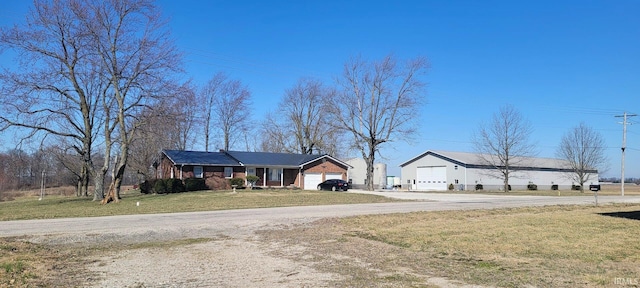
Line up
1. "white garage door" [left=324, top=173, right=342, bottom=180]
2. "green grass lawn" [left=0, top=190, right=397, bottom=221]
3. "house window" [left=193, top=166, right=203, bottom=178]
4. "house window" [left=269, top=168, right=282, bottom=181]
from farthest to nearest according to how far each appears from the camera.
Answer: "white garage door" [left=324, top=173, right=342, bottom=180] < "house window" [left=269, top=168, right=282, bottom=181] < "house window" [left=193, top=166, right=203, bottom=178] < "green grass lawn" [left=0, top=190, right=397, bottom=221]

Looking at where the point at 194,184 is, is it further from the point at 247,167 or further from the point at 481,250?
the point at 481,250

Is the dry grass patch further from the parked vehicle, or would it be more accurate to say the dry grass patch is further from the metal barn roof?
the metal barn roof

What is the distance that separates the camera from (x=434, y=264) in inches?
345

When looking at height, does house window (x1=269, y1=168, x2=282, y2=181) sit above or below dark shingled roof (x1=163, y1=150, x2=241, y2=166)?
below

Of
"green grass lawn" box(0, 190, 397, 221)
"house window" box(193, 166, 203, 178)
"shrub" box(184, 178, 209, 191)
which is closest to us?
"green grass lawn" box(0, 190, 397, 221)

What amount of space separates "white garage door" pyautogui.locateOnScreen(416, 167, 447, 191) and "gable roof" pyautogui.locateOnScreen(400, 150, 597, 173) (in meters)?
1.90

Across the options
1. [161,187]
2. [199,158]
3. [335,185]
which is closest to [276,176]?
[335,185]

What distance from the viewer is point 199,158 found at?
4700 centimetres

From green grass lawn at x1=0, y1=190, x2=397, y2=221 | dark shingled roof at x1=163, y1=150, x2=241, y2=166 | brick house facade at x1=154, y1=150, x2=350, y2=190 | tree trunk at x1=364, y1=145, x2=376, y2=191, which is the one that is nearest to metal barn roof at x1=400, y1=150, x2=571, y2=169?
tree trunk at x1=364, y1=145, x2=376, y2=191

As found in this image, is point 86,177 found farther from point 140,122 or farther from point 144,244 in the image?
point 144,244

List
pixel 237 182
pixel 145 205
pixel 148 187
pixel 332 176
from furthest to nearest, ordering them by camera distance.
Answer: pixel 332 176 < pixel 237 182 < pixel 148 187 < pixel 145 205

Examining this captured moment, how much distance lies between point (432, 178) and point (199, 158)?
33.6 meters

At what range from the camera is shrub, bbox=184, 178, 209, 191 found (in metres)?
42.1

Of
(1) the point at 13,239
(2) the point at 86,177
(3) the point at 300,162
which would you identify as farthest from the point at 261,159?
(1) the point at 13,239
